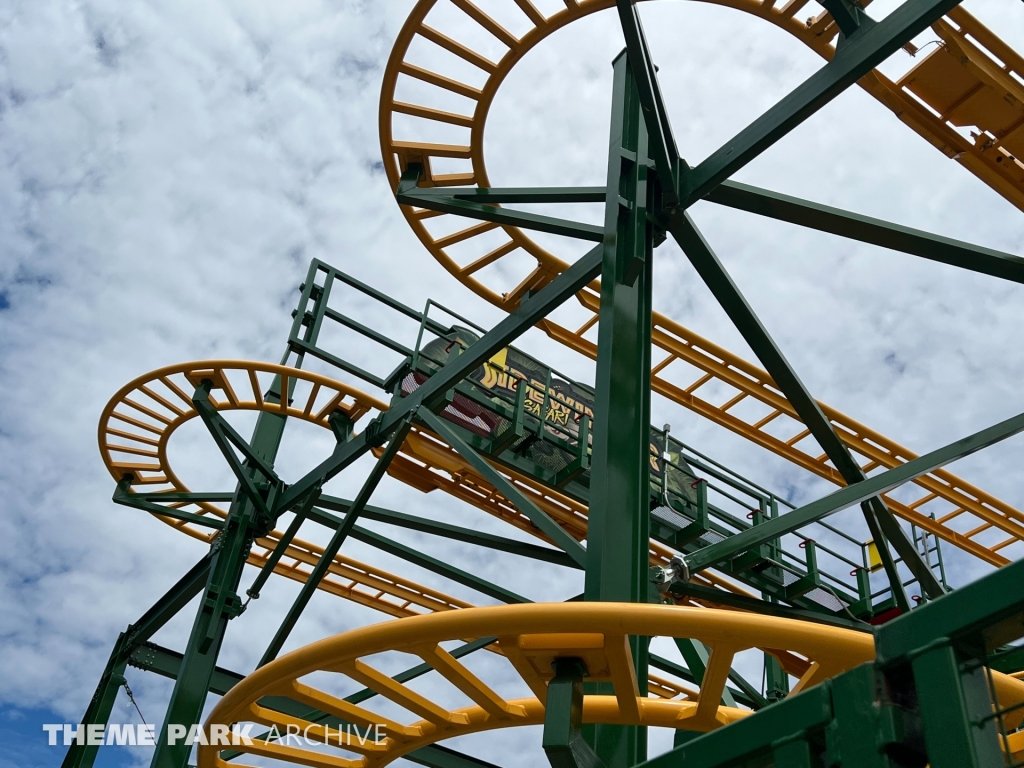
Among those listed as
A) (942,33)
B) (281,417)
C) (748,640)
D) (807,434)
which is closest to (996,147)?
(942,33)

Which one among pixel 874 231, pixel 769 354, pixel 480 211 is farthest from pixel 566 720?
pixel 480 211

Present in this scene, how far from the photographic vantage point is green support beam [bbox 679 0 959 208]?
22.6 ft

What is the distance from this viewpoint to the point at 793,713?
2492 millimetres

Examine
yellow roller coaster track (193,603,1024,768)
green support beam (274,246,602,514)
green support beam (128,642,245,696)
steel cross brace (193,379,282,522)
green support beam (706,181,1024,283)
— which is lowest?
yellow roller coaster track (193,603,1024,768)

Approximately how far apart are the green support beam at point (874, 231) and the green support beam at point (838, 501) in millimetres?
1292

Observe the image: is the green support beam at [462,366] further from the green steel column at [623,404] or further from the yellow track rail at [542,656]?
the yellow track rail at [542,656]

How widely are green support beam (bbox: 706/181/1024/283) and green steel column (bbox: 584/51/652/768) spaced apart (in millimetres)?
876

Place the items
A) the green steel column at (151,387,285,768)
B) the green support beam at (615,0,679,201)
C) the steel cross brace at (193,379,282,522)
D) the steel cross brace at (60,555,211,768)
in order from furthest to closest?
the steel cross brace at (60,555,211,768) < the steel cross brace at (193,379,282,522) < the green steel column at (151,387,285,768) < the green support beam at (615,0,679,201)

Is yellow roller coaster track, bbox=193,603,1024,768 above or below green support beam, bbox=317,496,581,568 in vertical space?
below

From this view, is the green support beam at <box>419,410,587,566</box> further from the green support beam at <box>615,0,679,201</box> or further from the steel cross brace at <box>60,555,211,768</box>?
the steel cross brace at <box>60,555,211,768</box>

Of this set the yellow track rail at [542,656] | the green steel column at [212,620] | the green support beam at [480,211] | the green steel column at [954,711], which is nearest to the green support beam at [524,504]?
the yellow track rail at [542,656]

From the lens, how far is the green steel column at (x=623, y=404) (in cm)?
626

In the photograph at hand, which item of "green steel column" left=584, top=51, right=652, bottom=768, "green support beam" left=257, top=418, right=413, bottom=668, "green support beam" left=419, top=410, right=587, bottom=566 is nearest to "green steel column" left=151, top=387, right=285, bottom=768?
"green support beam" left=257, top=418, right=413, bottom=668

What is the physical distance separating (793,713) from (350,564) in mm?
13802
